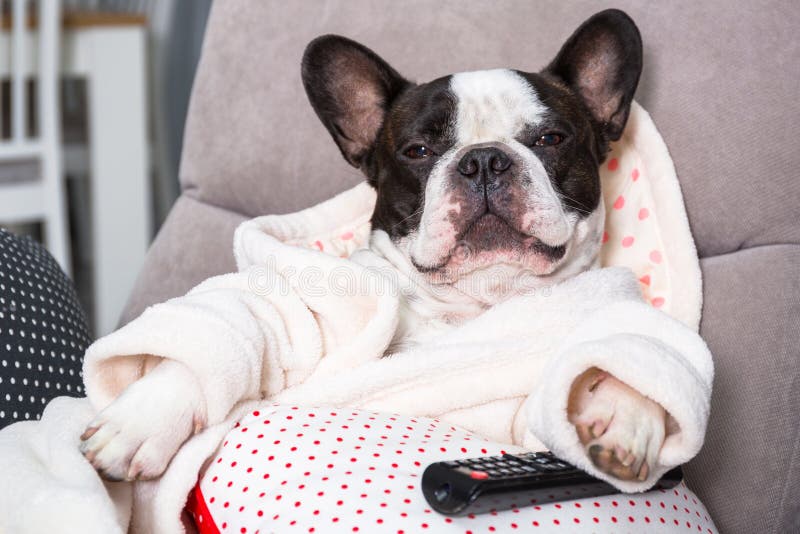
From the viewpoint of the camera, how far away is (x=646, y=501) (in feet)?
3.13

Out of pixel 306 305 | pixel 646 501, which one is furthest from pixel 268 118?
pixel 646 501

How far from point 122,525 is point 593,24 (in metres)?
0.98

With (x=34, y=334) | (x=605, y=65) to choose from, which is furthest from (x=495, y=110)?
(x=34, y=334)

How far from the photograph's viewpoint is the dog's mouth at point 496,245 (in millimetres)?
1232

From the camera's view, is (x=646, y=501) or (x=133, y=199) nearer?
(x=646, y=501)

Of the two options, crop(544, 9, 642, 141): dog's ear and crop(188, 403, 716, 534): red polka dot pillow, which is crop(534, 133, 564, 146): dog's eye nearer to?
crop(544, 9, 642, 141): dog's ear

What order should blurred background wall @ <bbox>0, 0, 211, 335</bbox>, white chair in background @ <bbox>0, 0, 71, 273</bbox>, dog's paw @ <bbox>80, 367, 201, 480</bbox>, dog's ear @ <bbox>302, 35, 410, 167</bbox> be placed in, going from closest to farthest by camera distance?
dog's paw @ <bbox>80, 367, 201, 480</bbox> → dog's ear @ <bbox>302, 35, 410, 167</bbox> → white chair in background @ <bbox>0, 0, 71, 273</bbox> → blurred background wall @ <bbox>0, 0, 211, 335</bbox>

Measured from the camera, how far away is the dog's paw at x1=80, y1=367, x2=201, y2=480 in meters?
0.94

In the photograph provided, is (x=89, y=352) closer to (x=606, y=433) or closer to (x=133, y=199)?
(x=606, y=433)

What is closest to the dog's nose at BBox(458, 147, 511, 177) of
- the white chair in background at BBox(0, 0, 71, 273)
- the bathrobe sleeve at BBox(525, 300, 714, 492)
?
the bathrobe sleeve at BBox(525, 300, 714, 492)

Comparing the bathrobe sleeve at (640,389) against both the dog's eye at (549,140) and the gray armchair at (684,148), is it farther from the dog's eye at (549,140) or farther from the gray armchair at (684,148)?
the dog's eye at (549,140)

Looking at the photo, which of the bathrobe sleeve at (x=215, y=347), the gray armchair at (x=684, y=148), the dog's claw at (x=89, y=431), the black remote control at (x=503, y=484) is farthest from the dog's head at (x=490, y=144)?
the dog's claw at (x=89, y=431)

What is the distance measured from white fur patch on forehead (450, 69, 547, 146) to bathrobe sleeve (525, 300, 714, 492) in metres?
0.47

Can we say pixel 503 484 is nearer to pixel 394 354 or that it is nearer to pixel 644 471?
pixel 644 471
